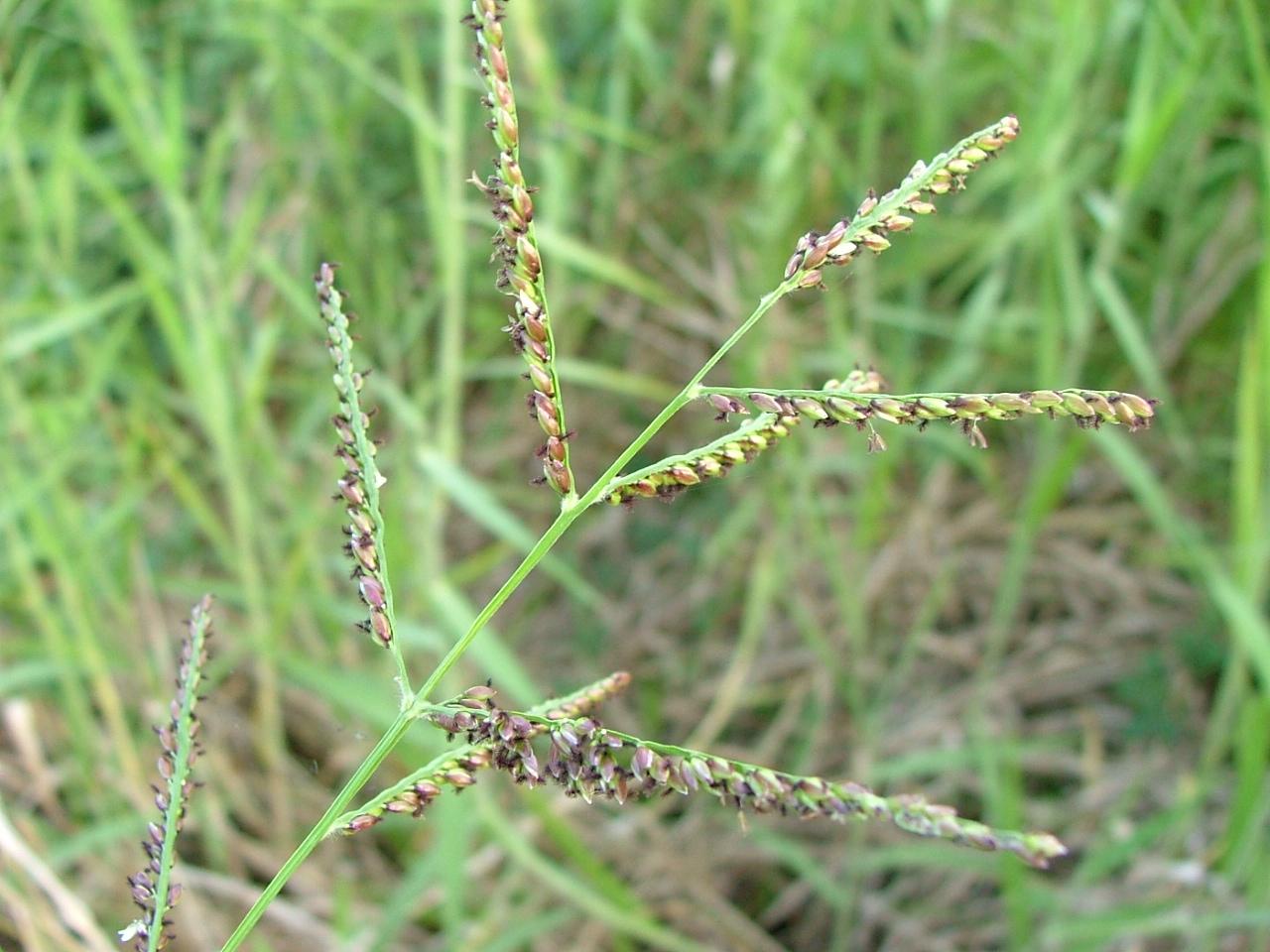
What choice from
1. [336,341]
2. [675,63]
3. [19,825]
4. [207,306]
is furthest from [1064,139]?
[19,825]

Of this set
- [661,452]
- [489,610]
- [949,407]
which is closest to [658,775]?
[489,610]

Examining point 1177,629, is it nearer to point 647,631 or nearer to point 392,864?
point 647,631

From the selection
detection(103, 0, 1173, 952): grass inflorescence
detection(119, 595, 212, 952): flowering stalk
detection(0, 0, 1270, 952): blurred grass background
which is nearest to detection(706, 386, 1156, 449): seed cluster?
detection(103, 0, 1173, 952): grass inflorescence

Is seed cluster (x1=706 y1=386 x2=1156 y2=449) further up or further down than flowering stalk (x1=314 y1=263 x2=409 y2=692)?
further up

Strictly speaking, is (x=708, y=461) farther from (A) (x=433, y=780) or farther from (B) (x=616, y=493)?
(A) (x=433, y=780)

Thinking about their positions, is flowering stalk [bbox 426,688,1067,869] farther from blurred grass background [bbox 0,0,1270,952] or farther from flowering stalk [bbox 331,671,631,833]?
blurred grass background [bbox 0,0,1270,952]

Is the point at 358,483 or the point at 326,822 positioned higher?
the point at 358,483

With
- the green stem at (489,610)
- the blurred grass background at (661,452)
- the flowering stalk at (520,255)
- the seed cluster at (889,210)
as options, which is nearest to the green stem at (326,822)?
the green stem at (489,610)

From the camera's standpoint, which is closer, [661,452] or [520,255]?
[520,255]
